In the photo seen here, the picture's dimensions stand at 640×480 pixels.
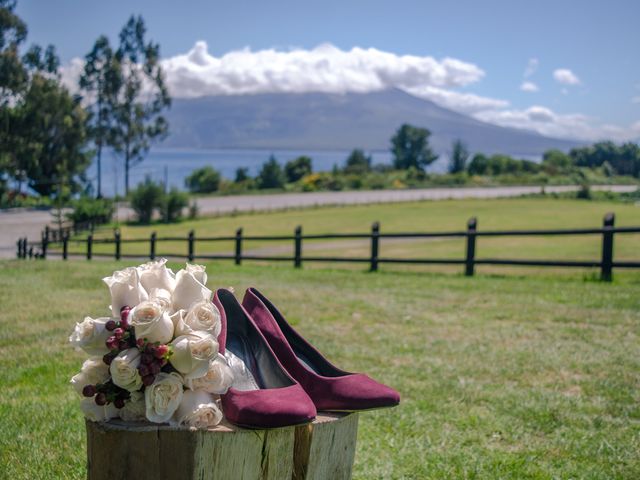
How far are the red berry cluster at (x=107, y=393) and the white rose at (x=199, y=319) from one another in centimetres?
30

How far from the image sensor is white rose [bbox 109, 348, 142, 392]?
255cm

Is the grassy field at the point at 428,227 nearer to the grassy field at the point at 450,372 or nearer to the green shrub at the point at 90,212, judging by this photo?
the green shrub at the point at 90,212

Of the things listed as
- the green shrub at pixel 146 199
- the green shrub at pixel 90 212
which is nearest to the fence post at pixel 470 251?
the green shrub at pixel 90 212

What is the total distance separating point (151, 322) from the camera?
8.45ft

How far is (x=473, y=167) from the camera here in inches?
3593

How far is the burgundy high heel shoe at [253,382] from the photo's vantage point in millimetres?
2615

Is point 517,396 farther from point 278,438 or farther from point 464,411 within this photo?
point 278,438

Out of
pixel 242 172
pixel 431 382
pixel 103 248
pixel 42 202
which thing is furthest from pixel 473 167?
pixel 431 382

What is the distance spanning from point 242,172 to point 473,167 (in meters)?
30.5

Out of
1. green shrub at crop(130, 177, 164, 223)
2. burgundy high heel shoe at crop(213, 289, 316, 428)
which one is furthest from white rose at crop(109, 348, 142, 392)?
→ green shrub at crop(130, 177, 164, 223)

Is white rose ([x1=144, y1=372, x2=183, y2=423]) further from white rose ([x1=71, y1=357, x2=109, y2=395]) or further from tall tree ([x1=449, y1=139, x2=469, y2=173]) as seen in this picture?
tall tree ([x1=449, y1=139, x2=469, y2=173])

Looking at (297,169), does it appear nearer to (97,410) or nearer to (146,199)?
(146,199)

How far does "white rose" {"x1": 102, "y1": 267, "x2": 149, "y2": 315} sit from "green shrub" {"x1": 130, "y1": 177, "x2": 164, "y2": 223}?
158 ft

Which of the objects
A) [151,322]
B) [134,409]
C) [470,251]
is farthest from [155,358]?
[470,251]
